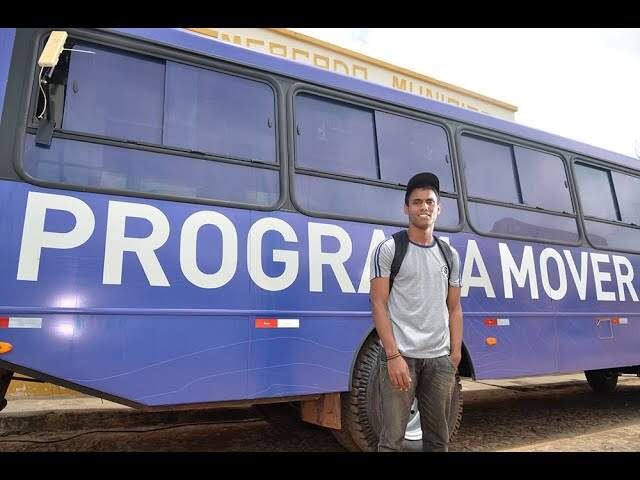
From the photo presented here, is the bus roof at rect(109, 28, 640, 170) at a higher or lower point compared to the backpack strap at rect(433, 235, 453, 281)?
higher

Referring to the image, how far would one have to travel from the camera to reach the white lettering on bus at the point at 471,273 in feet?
13.3

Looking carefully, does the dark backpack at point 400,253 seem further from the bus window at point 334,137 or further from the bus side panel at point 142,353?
the bus window at point 334,137

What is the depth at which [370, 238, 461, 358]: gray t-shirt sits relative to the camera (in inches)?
92.9

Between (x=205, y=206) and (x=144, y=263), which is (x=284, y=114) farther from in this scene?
(x=144, y=263)

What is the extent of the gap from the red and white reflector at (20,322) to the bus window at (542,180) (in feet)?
14.2

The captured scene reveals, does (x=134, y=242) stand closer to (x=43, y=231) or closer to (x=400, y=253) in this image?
(x=43, y=231)

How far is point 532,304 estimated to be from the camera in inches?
173

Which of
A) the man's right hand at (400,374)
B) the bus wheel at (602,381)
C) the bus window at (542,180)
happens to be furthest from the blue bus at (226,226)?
the bus wheel at (602,381)

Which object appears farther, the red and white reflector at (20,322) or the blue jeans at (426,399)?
the red and white reflector at (20,322)

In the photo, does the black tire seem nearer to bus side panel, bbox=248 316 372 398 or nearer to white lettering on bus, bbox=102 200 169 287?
bus side panel, bbox=248 316 372 398

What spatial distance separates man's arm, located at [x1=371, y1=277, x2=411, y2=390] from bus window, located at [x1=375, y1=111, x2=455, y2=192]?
1.70m

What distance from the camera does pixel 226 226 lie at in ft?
10.3

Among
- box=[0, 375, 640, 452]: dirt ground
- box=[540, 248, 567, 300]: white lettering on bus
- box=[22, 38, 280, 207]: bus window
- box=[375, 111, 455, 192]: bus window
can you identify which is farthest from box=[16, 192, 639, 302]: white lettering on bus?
box=[0, 375, 640, 452]: dirt ground
